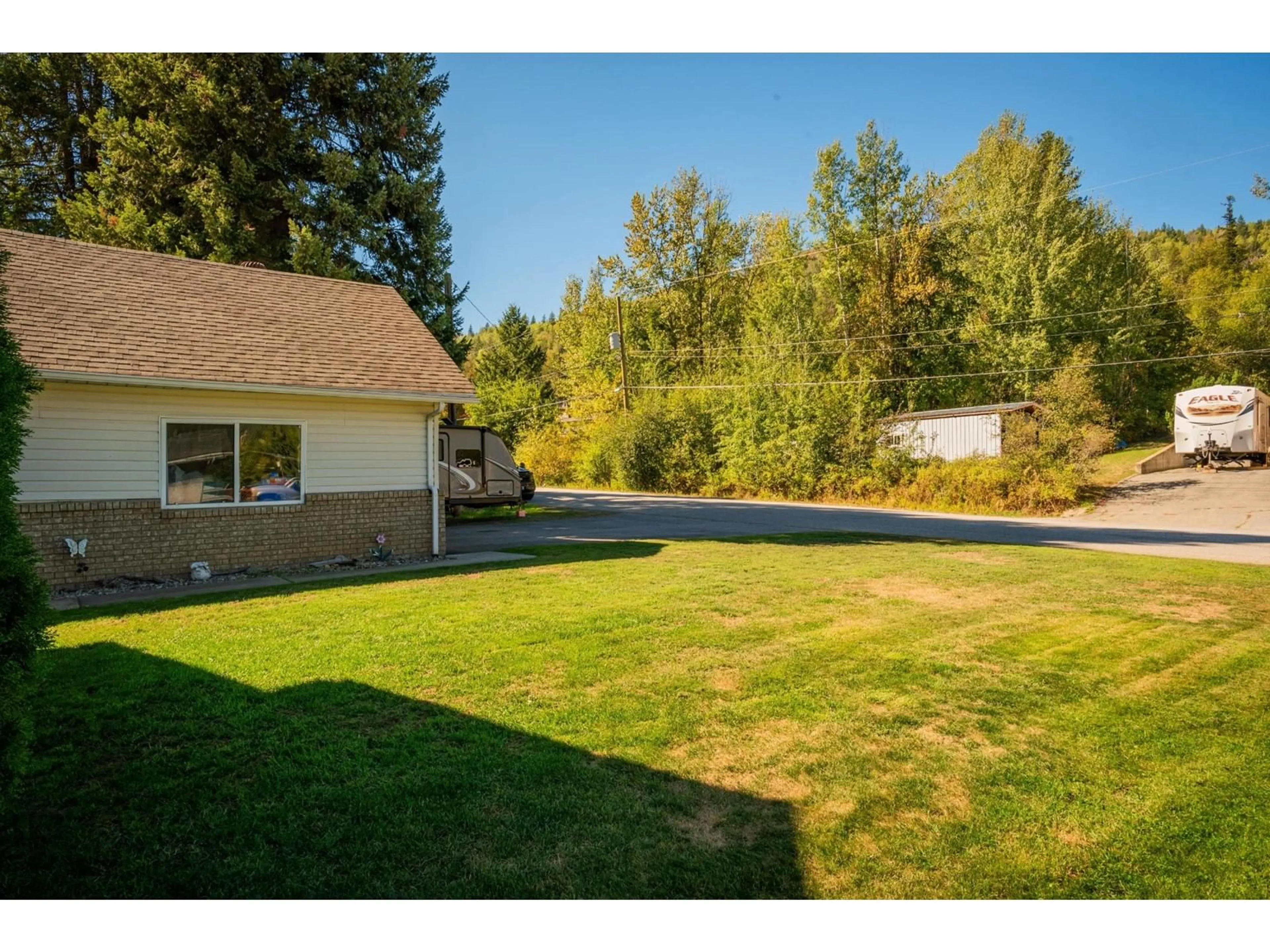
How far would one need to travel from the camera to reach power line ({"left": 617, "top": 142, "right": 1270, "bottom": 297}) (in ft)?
77.3

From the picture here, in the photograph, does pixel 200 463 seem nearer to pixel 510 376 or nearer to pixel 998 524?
pixel 998 524

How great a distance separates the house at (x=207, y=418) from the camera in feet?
29.4

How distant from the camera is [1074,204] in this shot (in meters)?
31.4

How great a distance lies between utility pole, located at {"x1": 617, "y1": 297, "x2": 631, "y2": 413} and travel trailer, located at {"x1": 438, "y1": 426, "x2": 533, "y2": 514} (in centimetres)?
1425

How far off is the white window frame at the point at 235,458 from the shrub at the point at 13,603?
284 inches

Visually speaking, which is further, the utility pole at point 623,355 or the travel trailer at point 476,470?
the utility pole at point 623,355

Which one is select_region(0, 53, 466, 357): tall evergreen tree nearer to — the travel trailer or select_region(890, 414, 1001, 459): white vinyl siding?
the travel trailer

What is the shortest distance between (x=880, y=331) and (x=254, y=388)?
29.2m

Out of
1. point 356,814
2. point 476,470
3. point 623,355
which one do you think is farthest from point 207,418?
point 623,355

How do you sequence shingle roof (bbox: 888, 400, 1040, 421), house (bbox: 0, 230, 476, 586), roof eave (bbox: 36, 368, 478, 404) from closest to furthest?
roof eave (bbox: 36, 368, 478, 404) → house (bbox: 0, 230, 476, 586) → shingle roof (bbox: 888, 400, 1040, 421)

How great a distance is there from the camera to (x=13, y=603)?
290cm

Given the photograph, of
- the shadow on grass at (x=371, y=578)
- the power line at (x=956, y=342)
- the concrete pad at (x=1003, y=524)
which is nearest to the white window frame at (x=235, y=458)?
the shadow on grass at (x=371, y=578)

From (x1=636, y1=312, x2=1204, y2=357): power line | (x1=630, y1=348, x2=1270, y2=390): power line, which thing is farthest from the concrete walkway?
(x1=636, y1=312, x2=1204, y2=357): power line

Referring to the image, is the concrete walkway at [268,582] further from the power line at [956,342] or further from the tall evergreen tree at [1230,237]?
the tall evergreen tree at [1230,237]
